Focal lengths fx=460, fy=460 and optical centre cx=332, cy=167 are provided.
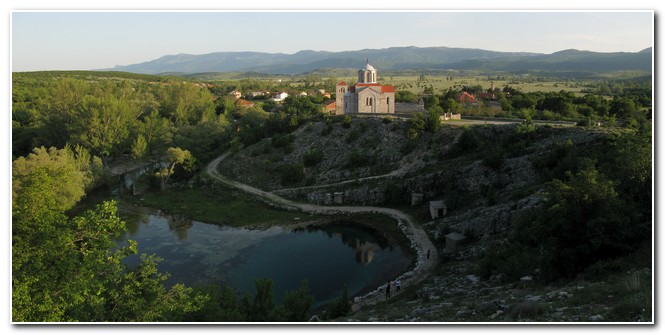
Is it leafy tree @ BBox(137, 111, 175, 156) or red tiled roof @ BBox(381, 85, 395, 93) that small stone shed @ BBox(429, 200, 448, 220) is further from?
leafy tree @ BBox(137, 111, 175, 156)

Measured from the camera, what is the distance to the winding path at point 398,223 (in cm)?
1828

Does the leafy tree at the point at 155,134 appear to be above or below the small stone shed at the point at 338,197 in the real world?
above

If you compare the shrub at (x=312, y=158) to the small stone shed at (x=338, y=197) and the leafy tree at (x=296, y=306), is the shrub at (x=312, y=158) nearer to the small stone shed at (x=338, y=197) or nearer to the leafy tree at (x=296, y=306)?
the small stone shed at (x=338, y=197)

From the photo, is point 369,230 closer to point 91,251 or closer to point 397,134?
point 397,134

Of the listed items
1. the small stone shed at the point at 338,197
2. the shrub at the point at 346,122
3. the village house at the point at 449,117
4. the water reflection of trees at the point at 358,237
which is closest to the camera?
the water reflection of trees at the point at 358,237

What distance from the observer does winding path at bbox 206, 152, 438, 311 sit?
1828cm

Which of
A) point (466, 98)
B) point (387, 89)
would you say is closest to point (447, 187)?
point (387, 89)

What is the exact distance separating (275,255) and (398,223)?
24.3 ft

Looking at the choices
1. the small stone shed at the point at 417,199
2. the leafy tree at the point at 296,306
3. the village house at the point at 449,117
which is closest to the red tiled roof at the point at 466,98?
the village house at the point at 449,117

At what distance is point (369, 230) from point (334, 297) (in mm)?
8041

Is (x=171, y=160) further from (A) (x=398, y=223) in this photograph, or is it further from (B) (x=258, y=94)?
(B) (x=258, y=94)

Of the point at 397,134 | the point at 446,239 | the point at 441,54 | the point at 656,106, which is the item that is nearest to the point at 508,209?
the point at 446,239

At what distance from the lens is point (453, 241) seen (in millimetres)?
21141

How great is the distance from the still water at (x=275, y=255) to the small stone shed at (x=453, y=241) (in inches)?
84.3
